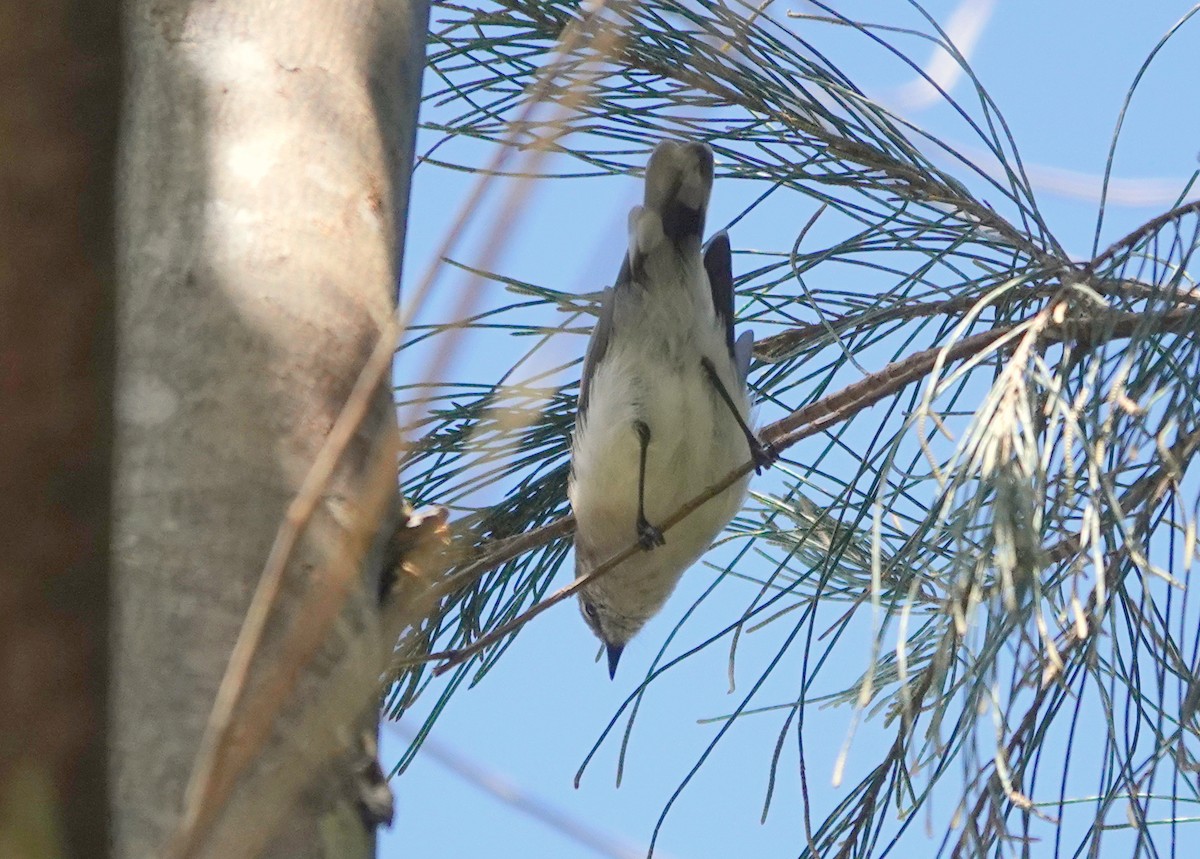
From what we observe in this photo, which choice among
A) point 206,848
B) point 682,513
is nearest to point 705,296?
point 682,513

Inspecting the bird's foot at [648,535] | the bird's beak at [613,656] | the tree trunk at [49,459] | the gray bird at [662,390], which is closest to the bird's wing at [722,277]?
the gray bird at [662,390]

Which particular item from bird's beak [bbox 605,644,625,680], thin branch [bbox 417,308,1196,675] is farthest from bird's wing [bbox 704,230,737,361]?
bird's beak [bbox 605,644,625,680]

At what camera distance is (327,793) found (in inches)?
32.2

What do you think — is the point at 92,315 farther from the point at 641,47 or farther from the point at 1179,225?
the point at 641,47

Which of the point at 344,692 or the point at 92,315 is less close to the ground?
the point at 92,315

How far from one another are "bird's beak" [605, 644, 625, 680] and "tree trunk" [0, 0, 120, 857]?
2.34 meters

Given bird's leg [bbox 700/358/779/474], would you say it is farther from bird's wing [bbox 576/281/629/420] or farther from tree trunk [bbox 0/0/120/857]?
tree trunk [bbox 0/0/120/857]

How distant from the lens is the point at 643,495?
261cm

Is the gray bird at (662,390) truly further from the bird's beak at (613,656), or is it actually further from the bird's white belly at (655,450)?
the bird's beak at (613,656)

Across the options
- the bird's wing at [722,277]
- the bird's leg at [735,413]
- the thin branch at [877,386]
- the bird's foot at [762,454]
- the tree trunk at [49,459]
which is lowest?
the tree trunk at [49,459]

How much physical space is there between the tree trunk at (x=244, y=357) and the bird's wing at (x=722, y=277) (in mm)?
1335

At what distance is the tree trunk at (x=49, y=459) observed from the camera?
2.17ft

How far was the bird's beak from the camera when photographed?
3.11 meters

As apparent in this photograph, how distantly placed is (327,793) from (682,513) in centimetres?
Result: 113
